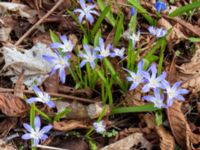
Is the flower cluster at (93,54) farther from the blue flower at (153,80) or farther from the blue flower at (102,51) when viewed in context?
the blue flower at (153,80)

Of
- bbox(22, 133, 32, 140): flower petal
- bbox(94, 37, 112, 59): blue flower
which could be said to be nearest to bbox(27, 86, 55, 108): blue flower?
bbox(22, 133, 32, 140): flower petal

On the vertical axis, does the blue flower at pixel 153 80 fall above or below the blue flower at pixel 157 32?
below

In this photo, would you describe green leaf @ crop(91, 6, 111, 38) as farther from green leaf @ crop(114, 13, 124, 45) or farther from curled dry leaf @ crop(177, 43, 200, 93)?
curled dry leaf @ crop(177, 43, 200, 93)

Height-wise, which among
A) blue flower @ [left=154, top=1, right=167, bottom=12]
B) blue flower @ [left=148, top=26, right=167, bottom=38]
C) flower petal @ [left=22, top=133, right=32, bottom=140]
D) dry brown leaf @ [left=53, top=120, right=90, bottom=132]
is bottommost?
flower petal @ [left=22, top=133, right=32, bottom=140]

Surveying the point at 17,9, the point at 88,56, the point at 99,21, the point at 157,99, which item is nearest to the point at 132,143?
the point at 157,99

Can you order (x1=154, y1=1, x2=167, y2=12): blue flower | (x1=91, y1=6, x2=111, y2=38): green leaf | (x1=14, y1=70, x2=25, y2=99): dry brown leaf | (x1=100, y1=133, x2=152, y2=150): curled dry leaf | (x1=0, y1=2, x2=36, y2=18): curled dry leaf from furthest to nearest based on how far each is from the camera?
(x1=0, y1=2, x2=36, y2=18): curled dry leaf, (x1=154, y1=1, x2=167, y2=12): blue flower, (x1=91, y1=6, x2=111, y2=38): green leaf, (x1=14, y1=70, x2=25, y2=99): dry brown leaf, (x1=100, y1=133, x2=152, y2=150): curled dry leaf

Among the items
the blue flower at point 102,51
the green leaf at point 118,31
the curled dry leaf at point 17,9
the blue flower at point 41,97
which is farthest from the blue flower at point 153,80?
the curled dry leaf at point 17,9
